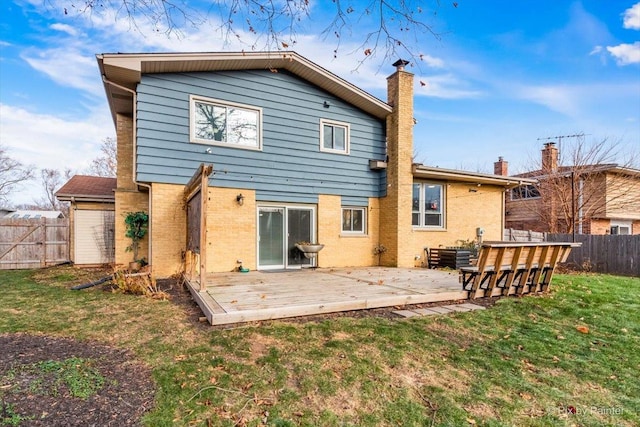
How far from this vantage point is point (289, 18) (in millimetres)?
3641

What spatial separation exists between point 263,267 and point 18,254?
31.9ft

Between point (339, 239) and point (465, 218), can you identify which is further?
point (465, 218)

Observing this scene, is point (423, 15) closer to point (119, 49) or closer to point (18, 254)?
point (119, 49)

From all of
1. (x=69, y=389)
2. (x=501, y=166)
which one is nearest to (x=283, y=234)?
(x=69, y=389)

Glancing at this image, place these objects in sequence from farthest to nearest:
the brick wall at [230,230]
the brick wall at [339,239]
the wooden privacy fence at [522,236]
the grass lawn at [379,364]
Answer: the wooden privacy fence at [522,236], the brick wall at [339,239], the brick wall at [230,230], the grass lawn at [379,364]

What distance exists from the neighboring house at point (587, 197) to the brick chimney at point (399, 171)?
32.7 ft

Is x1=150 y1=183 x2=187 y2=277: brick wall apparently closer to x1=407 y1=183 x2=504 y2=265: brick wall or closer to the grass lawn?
the grass lawn

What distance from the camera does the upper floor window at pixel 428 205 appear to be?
11969mm

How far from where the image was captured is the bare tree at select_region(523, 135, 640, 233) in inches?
672

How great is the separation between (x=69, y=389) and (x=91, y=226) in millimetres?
11143

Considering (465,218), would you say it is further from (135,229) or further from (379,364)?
(135,229)

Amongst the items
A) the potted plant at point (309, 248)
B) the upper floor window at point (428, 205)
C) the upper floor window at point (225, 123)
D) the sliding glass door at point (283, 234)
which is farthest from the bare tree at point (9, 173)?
the upper floor window at point (428, 205)

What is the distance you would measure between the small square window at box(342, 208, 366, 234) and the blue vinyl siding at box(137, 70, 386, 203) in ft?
1.61

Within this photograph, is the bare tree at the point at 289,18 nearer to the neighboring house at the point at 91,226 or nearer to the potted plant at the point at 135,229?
the potted plant at the point at 135,229
